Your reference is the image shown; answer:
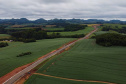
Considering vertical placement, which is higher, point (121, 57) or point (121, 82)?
point (121, 57)

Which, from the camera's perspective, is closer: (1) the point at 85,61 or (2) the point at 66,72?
(2) the point at 66,72

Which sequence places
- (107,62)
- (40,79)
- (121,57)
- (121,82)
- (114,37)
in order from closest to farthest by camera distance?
(121,82)
(40,79)
(107,62)
(121,57)
(114,37)

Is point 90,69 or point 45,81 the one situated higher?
point 90,69

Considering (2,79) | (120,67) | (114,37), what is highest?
(114,37)

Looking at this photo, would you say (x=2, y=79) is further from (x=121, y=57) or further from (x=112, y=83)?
(x=121, y=57)

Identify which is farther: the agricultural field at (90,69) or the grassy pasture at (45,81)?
the agricultural field at (90,69)

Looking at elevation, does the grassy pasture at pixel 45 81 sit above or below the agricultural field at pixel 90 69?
below

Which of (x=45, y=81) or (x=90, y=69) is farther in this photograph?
(x=90, y=69)

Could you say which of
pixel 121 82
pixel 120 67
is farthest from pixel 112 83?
pixel 120 67

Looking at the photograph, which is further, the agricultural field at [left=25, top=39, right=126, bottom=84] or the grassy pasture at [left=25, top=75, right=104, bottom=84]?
the agricultural field at [left=25, top=39, right=126, bottom=84]

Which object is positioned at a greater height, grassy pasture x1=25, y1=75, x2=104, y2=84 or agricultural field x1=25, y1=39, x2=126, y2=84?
agricultural field x1=25, y1=39, x2=126, y2=84

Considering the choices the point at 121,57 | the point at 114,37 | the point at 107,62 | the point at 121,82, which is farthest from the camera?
the point at 114,37
